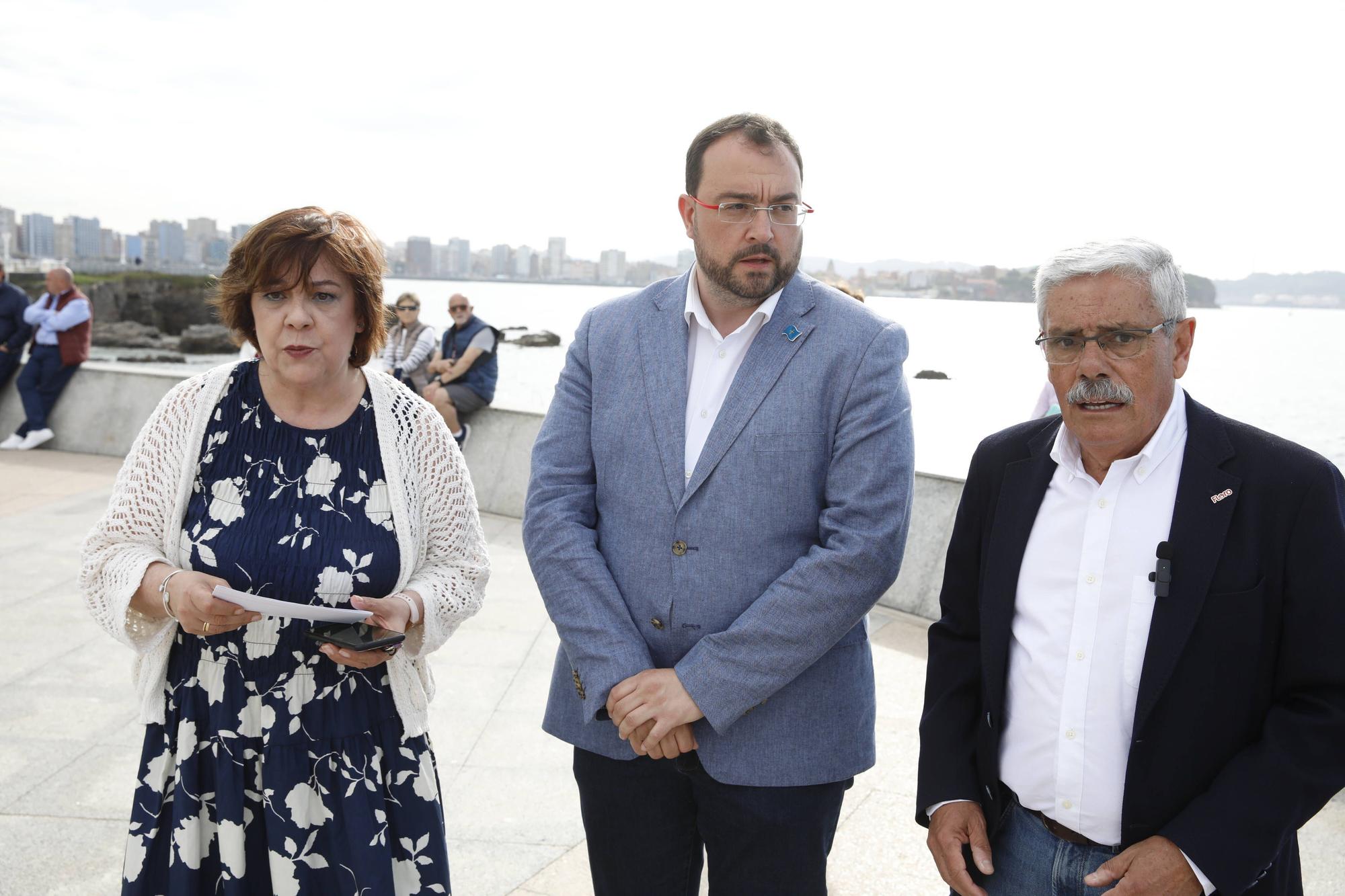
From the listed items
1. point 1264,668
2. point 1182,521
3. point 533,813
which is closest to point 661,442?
point 1182,521

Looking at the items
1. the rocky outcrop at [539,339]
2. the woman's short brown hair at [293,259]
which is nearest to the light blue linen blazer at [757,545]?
the woman's short brown hair at [293,259]

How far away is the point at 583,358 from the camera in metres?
2.32

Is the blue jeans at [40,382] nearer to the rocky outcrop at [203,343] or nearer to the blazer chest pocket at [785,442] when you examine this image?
the blazer chest pocket at [785,442]

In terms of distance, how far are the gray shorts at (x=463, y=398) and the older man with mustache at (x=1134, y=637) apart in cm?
661

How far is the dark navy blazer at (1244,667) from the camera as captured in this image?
1537 mm

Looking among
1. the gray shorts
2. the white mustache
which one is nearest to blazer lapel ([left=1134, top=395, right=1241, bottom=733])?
the white mustache

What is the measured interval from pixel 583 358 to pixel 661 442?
13.9 inches

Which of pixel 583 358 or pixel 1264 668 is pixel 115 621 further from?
pixel 1264 668

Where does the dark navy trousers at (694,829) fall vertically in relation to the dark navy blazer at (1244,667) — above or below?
below

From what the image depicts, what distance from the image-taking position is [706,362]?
220 centimetres

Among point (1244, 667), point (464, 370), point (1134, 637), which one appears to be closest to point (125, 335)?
point (464, 370)

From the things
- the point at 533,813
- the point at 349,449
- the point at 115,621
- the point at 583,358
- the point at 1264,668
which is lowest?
the point at 533,813

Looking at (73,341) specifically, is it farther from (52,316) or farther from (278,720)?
(278,720)

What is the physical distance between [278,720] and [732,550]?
1.05 m
